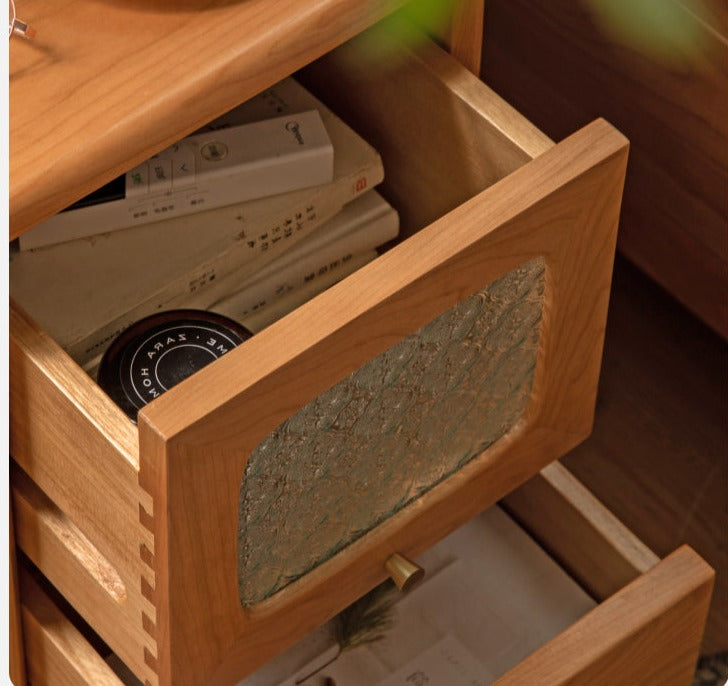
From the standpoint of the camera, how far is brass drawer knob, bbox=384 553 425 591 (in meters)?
1.08

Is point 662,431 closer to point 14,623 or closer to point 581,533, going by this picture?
point 581,533

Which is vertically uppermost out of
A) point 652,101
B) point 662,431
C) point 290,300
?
point 290,300

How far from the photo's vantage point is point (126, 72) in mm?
957

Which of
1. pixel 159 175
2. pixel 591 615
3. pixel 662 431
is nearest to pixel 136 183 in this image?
pixel 159 175

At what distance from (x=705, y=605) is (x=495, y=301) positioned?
26 centimetres

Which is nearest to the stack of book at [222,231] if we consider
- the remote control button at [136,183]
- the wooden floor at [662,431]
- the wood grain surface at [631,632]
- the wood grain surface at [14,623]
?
the remote control button at [136,183]

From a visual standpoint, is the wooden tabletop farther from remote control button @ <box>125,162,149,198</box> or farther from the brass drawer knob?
the brass drawer knob

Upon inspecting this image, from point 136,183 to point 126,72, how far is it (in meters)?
0.20

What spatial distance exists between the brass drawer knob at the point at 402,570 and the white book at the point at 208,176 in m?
0.26

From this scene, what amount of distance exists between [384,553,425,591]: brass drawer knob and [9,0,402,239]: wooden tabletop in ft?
0.97

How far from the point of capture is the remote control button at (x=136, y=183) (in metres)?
1.15

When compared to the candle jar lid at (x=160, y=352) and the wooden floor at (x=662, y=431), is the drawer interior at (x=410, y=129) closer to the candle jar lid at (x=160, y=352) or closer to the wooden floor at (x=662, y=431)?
the candle jar lid at (x=160, y=352)

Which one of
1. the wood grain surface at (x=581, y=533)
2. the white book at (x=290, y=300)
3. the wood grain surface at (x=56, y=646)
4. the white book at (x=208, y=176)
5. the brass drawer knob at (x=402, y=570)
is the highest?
the white book at (x=208, y=176)

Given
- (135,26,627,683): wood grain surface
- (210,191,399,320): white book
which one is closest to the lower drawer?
(135,26,627,683): wood grain surface
